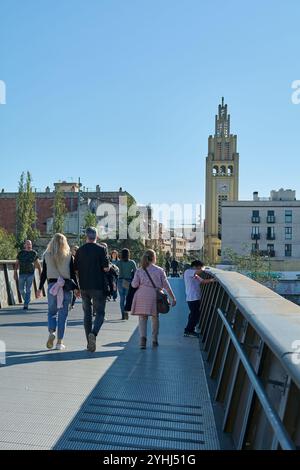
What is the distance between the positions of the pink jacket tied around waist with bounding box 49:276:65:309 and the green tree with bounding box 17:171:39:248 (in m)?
55.1

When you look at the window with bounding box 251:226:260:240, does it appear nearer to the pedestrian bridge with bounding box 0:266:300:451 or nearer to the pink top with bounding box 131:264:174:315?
the pink top with bounding box 131:264:174:315

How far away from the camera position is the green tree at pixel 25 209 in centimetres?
6216

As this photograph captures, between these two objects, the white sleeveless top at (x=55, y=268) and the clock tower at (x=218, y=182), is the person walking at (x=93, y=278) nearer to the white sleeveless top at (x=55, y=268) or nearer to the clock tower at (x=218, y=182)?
the white sleeveless top at (x=55, y=268)

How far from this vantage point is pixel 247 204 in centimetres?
10225

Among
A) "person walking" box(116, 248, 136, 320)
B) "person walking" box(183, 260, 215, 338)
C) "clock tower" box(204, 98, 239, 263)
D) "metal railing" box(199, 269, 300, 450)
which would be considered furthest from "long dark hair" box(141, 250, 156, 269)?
"clock tower" box(204, 98, 239, 263)

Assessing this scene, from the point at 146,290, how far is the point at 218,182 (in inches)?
4836

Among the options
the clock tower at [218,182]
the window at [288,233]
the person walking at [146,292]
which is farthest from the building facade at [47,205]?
the person walking at [146,292]

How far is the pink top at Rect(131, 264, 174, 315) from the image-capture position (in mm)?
8438

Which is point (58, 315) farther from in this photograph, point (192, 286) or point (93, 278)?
point (192, 286)

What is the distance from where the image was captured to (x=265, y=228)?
100m

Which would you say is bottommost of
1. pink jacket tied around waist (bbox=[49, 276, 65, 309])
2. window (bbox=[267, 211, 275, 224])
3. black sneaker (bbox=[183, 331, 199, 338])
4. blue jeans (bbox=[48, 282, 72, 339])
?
black sneaker (bbox=[183, 331, 199, 338])

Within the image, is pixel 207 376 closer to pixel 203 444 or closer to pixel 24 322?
pixel 203 444

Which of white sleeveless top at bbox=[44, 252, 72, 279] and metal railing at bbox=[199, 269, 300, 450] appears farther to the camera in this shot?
white sleeveless top at bbox=[44, 252, 72, 279]

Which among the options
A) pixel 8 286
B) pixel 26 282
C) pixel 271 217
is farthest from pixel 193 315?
pixel 271 217
